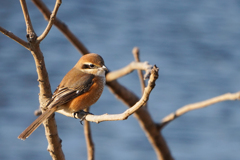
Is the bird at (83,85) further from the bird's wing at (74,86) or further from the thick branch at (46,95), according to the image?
the thick branch at (46,95)

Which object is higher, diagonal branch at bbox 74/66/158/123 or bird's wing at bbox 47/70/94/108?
bird's wing at bbox 47/70/94/108

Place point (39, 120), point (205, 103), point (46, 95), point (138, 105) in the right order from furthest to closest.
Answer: point (205, 103)
point (39, 120)
point (46, 95)
point (138, 105)

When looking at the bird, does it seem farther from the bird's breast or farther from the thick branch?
the thick branch

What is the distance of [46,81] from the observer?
2.91m

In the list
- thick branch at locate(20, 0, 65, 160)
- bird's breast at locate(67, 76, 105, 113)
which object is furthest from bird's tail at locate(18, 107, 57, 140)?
bird's breast at locate(67, 76, 105, 113)

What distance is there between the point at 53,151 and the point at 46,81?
24.2 inches

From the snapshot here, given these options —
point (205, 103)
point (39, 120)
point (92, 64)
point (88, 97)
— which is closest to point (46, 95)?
point (39, 120)

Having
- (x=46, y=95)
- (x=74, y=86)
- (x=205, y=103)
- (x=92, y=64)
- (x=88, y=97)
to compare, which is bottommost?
(x=46, y=95)

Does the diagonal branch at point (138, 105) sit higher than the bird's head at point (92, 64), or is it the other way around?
the bird's head at point (92, 64)

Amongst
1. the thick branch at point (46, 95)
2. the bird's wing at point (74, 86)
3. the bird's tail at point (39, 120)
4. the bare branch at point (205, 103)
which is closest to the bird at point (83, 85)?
the bird's wing at point (74, 86)

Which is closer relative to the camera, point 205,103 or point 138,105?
point 138,105

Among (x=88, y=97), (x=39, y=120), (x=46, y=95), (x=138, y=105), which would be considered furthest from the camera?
(x=88, y=97)

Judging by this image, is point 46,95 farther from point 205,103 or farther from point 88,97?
point 205,103

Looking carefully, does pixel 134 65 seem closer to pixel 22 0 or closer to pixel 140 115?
pixel 140 115
